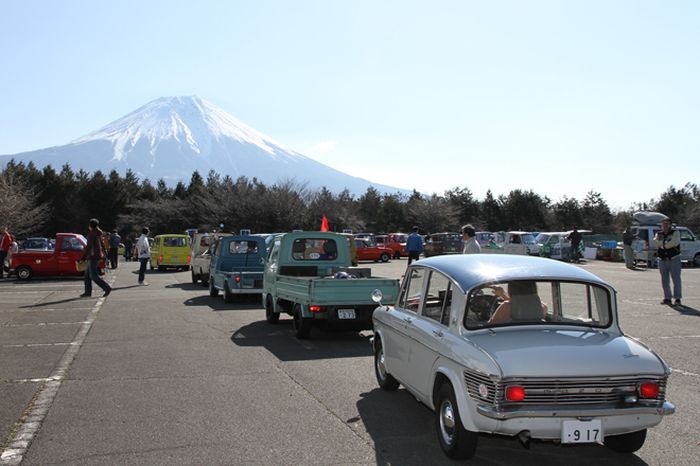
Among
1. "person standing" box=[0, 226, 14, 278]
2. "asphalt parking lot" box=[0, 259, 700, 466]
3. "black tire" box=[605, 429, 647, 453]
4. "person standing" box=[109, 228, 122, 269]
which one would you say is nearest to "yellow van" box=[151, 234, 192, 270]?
"person standing" box=[109, 228, 122, 269]

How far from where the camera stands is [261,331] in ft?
36.8

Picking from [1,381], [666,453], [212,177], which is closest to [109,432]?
[1,381]

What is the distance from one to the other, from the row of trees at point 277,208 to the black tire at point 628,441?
5312 cm

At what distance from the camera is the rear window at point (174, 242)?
2934 centimetres

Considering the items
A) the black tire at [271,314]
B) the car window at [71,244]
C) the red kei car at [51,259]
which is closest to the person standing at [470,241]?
the black tire at [271,314]

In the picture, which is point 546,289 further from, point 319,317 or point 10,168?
point 10,168

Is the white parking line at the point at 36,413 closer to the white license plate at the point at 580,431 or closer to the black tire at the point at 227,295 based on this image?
the white license plate at the point at 580,431

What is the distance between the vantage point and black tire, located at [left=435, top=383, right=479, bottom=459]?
14.9ft

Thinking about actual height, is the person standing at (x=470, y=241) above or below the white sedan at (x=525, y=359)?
above

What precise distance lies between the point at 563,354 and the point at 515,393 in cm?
45

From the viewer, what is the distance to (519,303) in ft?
16.5

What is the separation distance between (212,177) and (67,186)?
51.6ft

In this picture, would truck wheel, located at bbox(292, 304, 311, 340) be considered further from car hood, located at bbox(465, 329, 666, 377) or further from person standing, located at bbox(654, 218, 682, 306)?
person standing, located at bbox(654, 218, 682, 306)

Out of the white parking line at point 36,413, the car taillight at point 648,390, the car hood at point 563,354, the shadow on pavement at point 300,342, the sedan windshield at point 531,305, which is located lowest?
the shadow on pavement at point 300,342
